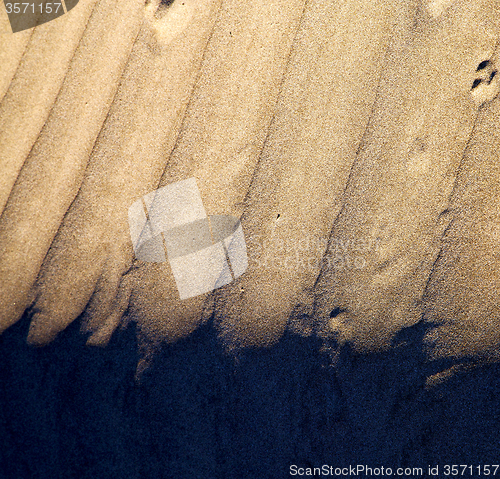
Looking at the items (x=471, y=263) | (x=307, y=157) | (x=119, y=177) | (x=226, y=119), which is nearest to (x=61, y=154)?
(x=119, y=177)

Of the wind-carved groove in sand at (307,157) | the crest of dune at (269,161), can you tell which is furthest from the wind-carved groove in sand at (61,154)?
the wind-carved groove in sand at (307,157)

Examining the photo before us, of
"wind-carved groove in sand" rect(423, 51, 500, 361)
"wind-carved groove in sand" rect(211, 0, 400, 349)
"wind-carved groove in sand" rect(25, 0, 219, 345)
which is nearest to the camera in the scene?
"wind-carved groove in sand" rect(423, 51, 500, 361)

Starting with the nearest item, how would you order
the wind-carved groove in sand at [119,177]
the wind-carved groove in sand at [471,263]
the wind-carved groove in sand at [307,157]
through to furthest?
the wind-carved groove in sand at [471,263] < the wind-carved groove in sand at [307,157] < the wind-carved groove in sand at [119,177]

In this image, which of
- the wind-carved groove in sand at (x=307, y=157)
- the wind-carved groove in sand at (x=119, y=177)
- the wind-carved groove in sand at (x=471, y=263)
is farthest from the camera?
the wind-carved groove in sand at (x=119, y=177)

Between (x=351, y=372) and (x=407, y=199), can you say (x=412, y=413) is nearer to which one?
(x=351, y=372)

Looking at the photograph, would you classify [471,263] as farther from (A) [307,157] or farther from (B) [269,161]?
(B) [269,161]

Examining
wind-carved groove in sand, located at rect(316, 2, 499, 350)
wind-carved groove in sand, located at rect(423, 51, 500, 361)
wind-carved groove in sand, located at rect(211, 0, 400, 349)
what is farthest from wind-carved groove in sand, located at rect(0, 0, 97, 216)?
wind-carved groove in sand, located at rect(423, 51, 500, 361)

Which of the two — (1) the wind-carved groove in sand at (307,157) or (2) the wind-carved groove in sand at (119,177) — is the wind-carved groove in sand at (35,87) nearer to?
(2) the wind-carved groove in sand at (119,177)

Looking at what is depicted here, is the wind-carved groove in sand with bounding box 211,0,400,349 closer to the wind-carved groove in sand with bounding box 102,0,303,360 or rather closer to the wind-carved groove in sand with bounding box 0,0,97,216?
the wind-carved groove in sand with bounding box 102,0,303,360
